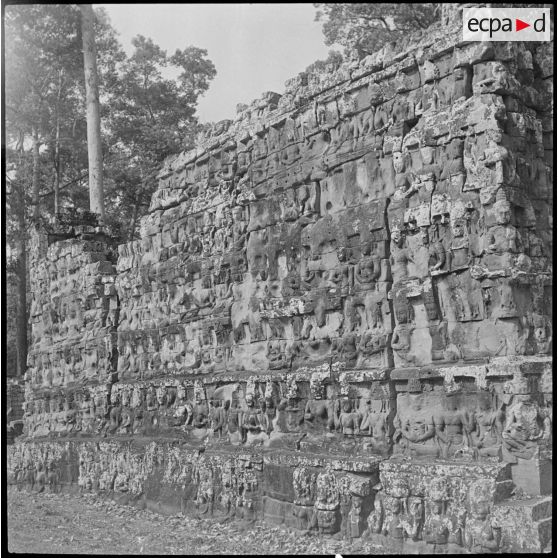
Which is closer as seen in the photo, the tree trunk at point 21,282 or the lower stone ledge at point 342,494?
the lower stone ledge at point 342,494

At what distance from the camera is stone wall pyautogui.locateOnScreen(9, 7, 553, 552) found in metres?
7.18

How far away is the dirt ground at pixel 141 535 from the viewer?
26.5ft

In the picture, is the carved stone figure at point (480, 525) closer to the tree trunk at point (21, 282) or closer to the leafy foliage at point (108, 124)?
the leafy foliage at point (108, 124)

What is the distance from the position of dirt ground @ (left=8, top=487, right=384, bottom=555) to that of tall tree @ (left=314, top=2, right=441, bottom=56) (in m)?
12.0

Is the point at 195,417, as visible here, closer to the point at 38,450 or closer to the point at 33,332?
the point at 38,450

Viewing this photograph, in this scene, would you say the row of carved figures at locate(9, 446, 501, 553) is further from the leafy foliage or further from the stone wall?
the leafy foliage

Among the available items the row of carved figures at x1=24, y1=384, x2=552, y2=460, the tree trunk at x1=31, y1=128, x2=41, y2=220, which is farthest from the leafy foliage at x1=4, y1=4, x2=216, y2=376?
the row of carved figures at x1=24, y1=384, x2=552, y2=460

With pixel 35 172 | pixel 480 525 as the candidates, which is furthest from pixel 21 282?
pixel 480 525

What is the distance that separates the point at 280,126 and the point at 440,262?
3485 mm

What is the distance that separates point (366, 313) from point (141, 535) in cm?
386

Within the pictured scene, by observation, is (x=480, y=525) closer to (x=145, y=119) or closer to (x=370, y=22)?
(x=370, y=22)

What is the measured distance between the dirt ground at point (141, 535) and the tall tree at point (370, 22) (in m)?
12.0

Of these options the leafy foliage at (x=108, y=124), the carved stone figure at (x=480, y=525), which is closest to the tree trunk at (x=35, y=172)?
the leafy foliage at (x=108, y=124)

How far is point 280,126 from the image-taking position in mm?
10234
